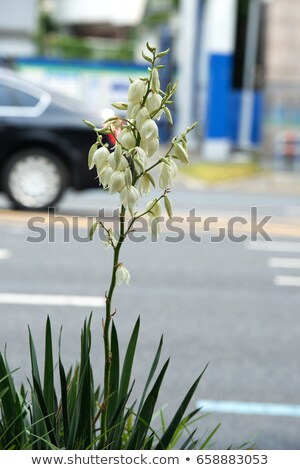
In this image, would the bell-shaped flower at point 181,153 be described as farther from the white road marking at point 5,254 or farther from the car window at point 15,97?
the car window at point 15,97

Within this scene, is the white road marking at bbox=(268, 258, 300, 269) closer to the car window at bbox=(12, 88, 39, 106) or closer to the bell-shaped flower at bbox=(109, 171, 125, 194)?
the car window at bbox=(12, 88, 39, 106)

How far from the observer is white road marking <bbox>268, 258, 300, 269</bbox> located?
10.1 meters

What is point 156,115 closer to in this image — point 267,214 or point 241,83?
point 267,214

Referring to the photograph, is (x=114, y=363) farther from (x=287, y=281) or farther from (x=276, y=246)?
(x=276, y=246)

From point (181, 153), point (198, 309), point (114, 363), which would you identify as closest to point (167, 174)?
point (181, 153)

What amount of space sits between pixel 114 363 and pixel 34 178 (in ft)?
29.9

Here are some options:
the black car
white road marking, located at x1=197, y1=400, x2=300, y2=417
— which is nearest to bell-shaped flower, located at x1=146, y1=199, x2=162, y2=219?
white road marking, located at x1=197, y1=400, x2=300, y2=417

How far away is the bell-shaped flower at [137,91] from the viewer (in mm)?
2730

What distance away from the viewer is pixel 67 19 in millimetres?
56125

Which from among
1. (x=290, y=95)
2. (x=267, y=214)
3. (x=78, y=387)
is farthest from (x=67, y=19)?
(x=78, y=387)

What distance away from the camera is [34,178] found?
12023 millimetres

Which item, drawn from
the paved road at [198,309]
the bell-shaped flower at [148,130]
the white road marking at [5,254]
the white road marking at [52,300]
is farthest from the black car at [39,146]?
the bell-shaped flower at [148,130]

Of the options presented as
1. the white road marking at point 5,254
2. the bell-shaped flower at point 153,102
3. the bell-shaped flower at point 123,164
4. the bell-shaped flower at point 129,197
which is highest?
the bell-shaped flower at point 153,102
